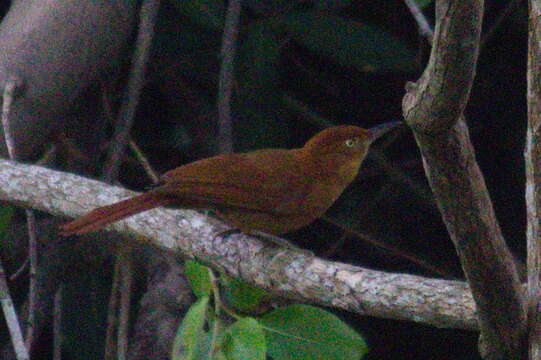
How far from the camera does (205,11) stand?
3.79 m

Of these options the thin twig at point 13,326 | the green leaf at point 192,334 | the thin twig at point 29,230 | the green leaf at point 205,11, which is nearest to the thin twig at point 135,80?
the green leaf at point 205,11

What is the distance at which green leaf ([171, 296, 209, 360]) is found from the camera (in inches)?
89.7

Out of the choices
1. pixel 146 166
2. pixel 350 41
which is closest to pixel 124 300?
pixel 146 166

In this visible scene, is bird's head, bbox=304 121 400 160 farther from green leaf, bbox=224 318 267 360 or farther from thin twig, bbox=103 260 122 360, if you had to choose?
green leaf, bbox=224 318 267 360

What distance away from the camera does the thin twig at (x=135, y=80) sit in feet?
11.6

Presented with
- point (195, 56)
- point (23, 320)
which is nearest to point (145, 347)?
point (23, 320)

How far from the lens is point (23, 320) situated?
378 centimetres

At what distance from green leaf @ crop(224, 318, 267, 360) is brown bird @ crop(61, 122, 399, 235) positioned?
0.59 metres

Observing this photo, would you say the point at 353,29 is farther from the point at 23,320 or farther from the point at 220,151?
the point at 23,320

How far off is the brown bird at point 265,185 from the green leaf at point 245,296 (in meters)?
0.37

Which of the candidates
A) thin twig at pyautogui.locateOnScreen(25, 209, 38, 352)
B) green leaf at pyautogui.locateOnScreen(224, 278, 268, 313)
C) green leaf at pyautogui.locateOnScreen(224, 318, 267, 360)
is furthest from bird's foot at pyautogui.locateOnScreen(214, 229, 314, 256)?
thin twig at pyautogui.locateOnScreen(25, 209, 38, 352)

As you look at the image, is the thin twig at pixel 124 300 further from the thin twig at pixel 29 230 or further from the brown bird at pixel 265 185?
the brown bird at pixel 265 185

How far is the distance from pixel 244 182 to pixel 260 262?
1.96 feet

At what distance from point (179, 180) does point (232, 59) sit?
821 millimetres
